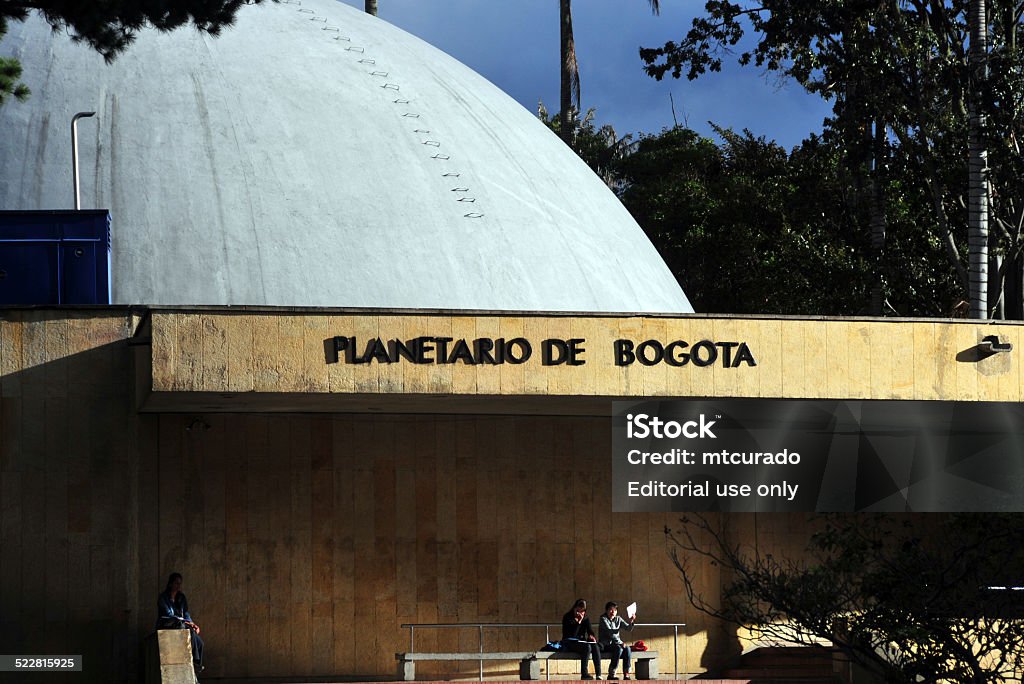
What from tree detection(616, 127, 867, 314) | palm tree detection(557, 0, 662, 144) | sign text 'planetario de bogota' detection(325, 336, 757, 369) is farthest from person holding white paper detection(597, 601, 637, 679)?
palm tree detection(557, 0, 662, 144)

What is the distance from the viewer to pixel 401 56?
26.1 meters

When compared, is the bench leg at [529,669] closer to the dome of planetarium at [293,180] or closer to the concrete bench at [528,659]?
the concrete bench at [528,659]

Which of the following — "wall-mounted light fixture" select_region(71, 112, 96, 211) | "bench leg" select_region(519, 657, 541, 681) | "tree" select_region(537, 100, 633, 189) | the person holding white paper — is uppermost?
"tree" select_region(537, 100, 633, 189)

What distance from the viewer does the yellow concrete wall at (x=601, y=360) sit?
54.7ft

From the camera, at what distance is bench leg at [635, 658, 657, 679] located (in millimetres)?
17156

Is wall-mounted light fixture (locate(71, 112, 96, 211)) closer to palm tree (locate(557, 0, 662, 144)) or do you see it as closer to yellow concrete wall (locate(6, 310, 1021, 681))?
yellow concrete wall (locate(6, 310, 1021, 681))

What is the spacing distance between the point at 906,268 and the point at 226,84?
1616 centimetres

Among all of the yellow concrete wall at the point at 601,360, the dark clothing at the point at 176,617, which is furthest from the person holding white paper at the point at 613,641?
the dark clothing at the point at 176,617

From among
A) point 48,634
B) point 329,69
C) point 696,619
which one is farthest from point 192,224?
point 696,619

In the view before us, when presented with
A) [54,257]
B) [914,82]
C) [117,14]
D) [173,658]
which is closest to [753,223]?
[914,82]

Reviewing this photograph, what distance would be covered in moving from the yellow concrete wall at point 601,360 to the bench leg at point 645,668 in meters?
3.19

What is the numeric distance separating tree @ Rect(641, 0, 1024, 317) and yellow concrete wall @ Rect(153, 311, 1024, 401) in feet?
32.2

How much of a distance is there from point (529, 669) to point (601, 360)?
3.80 meters

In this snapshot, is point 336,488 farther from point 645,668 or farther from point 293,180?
point 293,180
